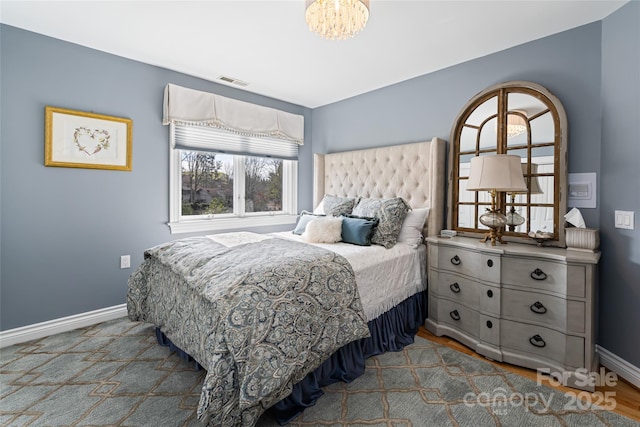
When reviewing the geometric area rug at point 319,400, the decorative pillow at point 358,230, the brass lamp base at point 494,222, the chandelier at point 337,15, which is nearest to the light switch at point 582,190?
the brass lamp base at point 494,222

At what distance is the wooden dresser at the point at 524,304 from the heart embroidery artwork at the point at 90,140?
10.3ft

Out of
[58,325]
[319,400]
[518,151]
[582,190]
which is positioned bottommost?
[319,400]

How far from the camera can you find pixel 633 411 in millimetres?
1715

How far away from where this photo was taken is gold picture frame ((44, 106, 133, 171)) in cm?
256

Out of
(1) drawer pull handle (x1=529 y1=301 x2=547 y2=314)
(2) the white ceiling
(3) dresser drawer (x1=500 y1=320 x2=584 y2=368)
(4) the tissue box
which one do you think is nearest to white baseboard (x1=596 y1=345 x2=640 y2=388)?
(3) dresser drawer (x1=500 y1=320 x2=584 y2=368)

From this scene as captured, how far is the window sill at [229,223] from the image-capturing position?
3.34 m

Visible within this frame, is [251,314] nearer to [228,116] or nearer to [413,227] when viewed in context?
[413,227]

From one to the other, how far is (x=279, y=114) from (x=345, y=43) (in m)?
1.63

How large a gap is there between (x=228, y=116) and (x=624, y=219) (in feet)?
11.9

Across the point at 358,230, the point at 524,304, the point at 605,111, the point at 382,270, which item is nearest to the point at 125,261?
the point at 358,230

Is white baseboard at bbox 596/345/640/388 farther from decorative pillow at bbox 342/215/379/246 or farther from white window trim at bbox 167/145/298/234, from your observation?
white window trim at bbox 167/145/298/234

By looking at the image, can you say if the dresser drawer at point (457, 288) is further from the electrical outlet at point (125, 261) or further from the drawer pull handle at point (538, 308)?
the electrical outlet at point (125, 261)

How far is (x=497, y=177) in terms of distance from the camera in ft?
7.49

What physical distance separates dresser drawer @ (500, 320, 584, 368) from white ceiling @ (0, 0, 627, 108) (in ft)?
7.21
